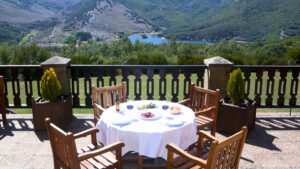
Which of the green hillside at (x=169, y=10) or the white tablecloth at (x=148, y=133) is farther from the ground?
the green hillside at (x=169, y=10)

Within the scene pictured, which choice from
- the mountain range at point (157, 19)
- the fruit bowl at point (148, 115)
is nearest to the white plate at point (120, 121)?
the fruit bowl at point (148, 115)

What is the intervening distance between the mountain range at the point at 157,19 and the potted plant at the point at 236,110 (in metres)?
39.6

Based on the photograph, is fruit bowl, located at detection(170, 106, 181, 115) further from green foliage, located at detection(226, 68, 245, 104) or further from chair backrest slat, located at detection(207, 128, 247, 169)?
green foliage, located at detection(226, 68, 245, 104)

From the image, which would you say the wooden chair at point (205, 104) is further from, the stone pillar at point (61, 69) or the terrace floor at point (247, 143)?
the stone pillar at point (61, 69)

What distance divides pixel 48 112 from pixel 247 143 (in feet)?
10.5

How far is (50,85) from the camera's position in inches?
172

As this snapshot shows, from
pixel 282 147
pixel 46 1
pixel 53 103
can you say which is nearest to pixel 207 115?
pixel 282 147

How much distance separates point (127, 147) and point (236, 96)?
7.68 ft

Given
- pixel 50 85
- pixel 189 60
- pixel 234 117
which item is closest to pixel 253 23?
pixel 189 60

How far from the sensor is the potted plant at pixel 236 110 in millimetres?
4223

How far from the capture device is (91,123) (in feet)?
15.9

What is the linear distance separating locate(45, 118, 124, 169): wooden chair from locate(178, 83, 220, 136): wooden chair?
1.32m

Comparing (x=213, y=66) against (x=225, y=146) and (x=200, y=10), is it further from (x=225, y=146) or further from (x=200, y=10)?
(x=200, y=10)

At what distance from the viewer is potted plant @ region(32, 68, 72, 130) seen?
4352mm
